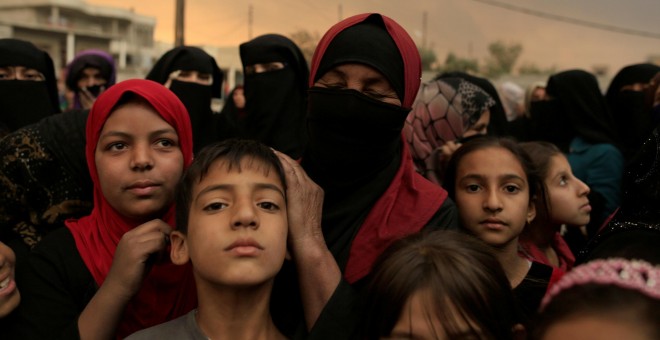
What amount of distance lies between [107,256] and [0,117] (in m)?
2.34

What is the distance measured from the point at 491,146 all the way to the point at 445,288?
0.97 metres

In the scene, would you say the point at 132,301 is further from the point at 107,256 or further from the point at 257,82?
the point at 257,82

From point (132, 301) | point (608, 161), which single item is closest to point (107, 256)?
point (132, 301)

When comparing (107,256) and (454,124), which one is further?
(454,124)

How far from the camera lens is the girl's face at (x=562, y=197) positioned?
3031 millimetres

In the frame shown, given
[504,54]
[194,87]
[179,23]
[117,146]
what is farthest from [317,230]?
[504,54]

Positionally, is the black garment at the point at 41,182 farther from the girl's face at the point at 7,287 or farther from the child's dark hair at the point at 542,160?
the child's dark hair at the point at 542,160

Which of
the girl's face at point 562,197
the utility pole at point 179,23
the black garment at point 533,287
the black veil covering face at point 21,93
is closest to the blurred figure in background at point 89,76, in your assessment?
the black veil covering face at point 21,93

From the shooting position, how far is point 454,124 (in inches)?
134

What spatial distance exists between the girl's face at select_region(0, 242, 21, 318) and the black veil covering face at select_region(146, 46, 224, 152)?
2147mm

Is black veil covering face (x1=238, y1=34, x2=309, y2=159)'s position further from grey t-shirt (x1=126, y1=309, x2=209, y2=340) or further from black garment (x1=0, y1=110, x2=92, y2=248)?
grey t-shirt (x1=126, y1=309, x2=209, y2=340)

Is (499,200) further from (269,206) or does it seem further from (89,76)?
(89,76)

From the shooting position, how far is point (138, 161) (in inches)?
83.9

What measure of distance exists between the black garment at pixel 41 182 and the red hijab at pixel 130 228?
200mm
